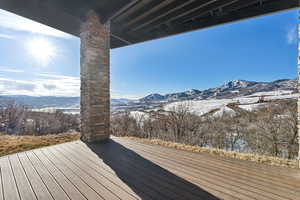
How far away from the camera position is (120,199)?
140cm

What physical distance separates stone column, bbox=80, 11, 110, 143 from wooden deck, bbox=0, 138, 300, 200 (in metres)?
0.87

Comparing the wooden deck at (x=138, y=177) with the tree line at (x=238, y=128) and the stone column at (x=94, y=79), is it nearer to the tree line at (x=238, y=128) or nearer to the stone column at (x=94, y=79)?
the stone column at (x=94, y=79)

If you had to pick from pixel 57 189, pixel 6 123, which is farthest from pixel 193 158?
pixel 6 123

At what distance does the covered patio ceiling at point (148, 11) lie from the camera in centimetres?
285

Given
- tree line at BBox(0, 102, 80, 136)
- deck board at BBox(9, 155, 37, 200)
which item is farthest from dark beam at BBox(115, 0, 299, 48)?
tree line at BBox(0, 102, 80, 136)

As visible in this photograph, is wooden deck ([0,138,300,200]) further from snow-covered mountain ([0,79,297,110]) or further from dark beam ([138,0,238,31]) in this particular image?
dark beam ([138,0,238,31])

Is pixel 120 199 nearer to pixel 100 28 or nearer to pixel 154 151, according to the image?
pixel 154 151

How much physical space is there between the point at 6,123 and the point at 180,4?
23.4 m

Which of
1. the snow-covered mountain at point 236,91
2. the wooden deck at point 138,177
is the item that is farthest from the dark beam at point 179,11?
the snow-covered mountain at point 236,91

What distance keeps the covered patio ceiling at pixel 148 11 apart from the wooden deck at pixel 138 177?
3.01 metres

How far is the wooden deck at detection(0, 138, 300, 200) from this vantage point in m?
1.47

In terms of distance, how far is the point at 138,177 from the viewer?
1.83 m

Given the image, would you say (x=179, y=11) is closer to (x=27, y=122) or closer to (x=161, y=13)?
(x=161, y=13)

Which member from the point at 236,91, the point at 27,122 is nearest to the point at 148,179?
the point at 27,122
